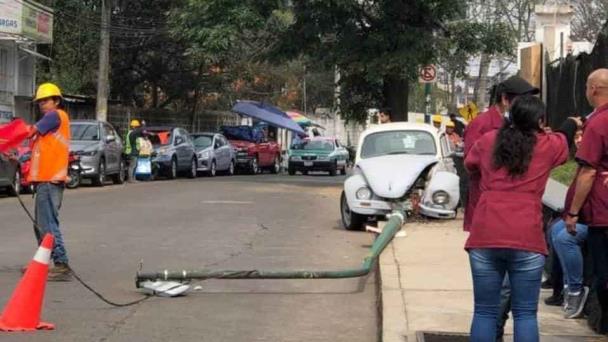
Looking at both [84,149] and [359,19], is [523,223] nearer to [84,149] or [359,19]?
[84,149]

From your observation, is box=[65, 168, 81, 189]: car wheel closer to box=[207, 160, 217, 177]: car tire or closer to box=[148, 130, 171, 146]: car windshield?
box=[148, 130, 171, 146]: car windshield

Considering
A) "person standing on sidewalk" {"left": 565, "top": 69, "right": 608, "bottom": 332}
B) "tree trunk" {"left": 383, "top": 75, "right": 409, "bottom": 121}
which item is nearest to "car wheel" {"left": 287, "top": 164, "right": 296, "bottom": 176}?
"tree trunk" {"left": 383, "top": 75, "right": 409, "bottom": 121}

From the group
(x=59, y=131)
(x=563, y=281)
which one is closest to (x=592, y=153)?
(x=563, y=281)

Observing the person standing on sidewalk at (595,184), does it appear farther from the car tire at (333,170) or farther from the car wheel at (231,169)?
the car tire at (333,170)

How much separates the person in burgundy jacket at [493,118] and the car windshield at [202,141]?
86.4 feet

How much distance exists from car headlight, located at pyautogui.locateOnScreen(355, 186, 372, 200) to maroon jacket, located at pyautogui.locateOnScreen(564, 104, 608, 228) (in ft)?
23.4

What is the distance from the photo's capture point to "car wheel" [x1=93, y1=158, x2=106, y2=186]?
24.2m

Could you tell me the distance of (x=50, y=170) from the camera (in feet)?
30.2

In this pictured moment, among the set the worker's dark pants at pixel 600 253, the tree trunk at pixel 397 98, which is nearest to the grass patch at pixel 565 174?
the worker's dark pants at pixel 600 253

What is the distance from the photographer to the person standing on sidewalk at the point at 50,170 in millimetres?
9125

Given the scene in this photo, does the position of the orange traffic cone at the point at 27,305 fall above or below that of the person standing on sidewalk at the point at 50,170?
below

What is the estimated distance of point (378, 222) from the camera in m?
13.4

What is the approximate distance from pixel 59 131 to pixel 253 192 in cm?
1274

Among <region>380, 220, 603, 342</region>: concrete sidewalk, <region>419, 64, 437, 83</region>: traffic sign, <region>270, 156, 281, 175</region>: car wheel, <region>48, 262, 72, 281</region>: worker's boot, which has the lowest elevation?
<region>270, 156, 281, 175</region>: car wheel
